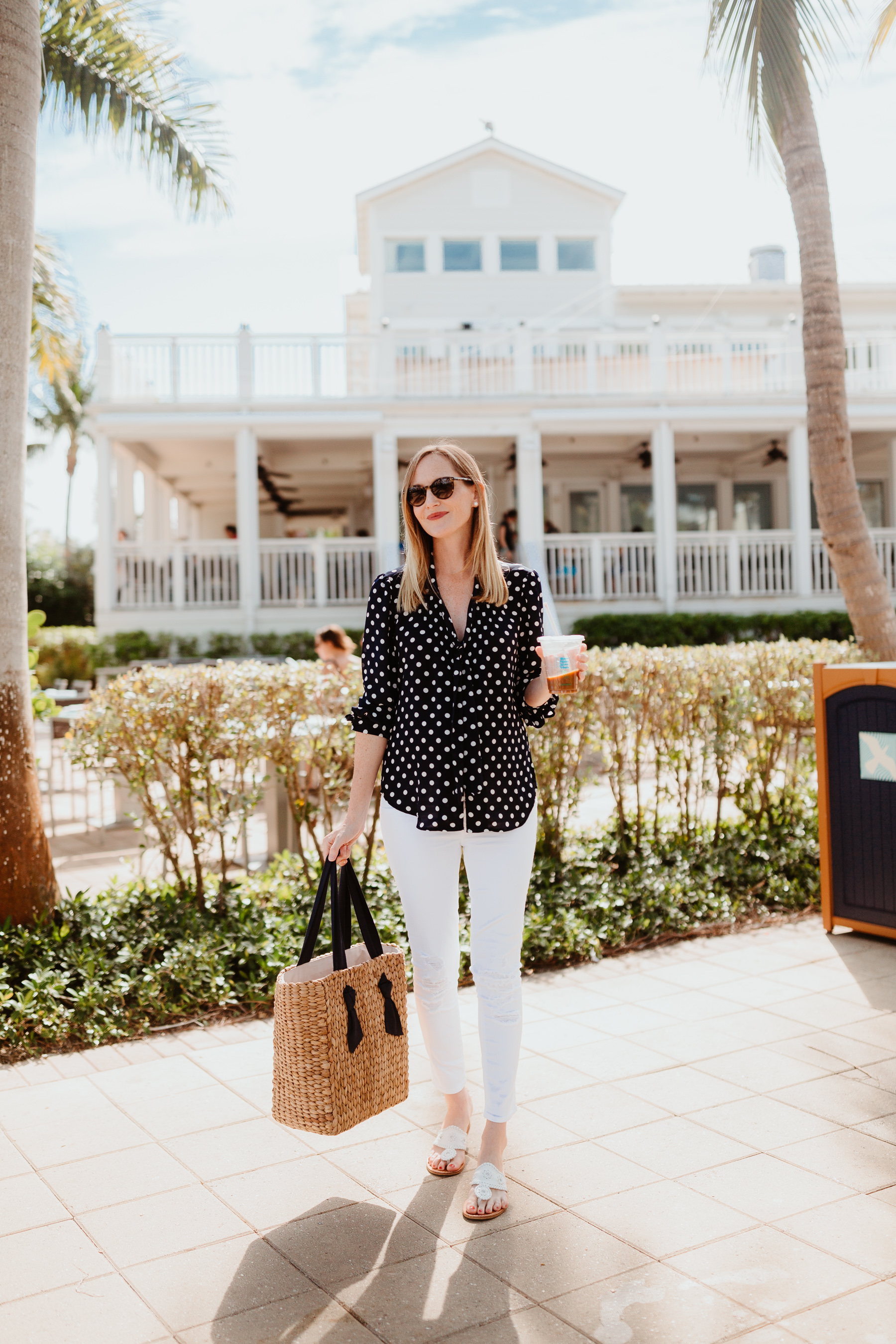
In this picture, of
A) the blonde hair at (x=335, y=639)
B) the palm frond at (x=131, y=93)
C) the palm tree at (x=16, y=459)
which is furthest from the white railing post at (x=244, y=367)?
the palm tree at (x=16, y=459)

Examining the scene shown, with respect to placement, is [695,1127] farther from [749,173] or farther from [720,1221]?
[749,173]

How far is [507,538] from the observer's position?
17812 mm

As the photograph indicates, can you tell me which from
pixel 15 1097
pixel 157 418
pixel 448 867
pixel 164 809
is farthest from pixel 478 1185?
pixel 157 418

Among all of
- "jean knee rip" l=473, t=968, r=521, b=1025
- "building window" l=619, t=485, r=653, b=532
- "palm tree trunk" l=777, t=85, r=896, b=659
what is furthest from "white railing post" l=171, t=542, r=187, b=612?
"jean knee rip" l=473, t=968, r=521, b=1025

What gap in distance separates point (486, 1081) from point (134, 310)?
20567 mm

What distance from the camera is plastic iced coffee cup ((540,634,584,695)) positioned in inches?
108

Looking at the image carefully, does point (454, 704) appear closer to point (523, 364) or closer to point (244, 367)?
point (244, 367)

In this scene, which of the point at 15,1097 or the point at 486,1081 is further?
the point at 15,1097

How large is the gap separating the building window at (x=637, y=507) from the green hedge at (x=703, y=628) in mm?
4288

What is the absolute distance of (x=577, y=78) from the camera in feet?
30.5

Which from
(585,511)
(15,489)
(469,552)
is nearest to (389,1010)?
(469,552)

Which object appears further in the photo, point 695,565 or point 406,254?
point 406,254

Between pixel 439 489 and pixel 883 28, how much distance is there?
6.90 metres

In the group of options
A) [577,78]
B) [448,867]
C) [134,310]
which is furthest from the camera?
[134,310]
